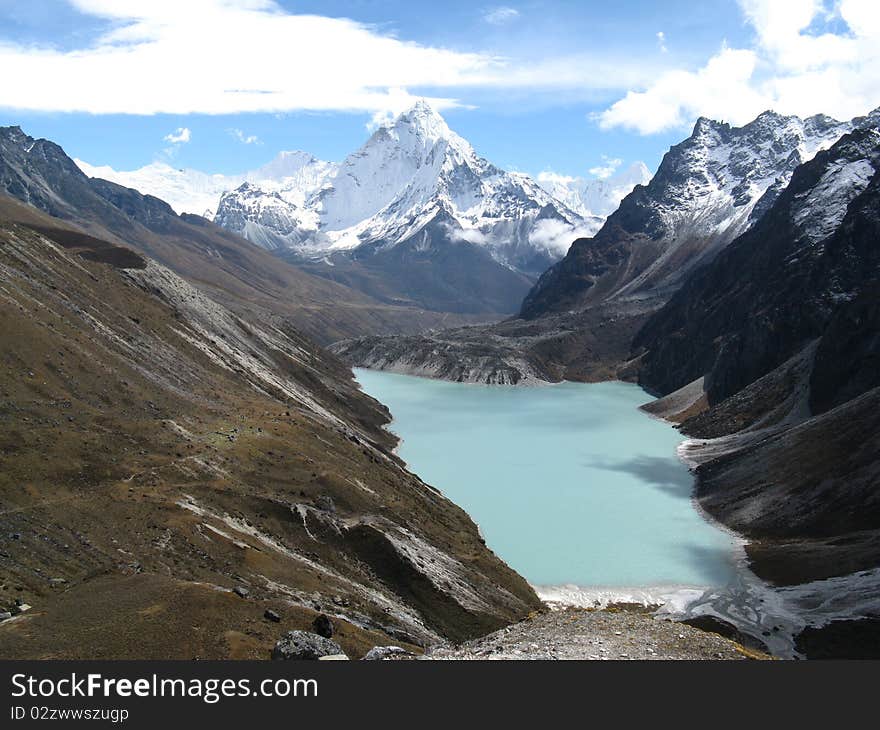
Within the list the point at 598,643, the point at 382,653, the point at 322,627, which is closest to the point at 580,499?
the point at 322,627

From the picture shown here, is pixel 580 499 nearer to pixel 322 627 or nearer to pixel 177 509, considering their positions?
pixel 177 509

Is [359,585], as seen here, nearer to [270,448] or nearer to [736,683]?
[270,448]

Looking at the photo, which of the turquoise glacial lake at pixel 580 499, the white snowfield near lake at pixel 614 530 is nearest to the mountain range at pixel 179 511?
the white snowfield near lake at pixel 614 530

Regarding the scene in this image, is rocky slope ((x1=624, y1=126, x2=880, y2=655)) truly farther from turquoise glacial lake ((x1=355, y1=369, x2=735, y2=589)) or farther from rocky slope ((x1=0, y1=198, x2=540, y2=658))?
rocky slope ((x1=0, y1=198, x2=540, y2=658))

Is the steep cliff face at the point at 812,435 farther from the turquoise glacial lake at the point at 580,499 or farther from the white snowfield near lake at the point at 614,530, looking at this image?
the turquoise glacial lake at the point at 580,499

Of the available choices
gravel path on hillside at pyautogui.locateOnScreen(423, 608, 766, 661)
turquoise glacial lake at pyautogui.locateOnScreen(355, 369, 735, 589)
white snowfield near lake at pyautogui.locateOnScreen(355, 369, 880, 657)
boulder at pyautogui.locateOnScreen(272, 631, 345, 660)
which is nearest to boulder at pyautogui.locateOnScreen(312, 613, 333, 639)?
boulder at pyautogui.locateOnScreen(272, 631, 345, 660)
